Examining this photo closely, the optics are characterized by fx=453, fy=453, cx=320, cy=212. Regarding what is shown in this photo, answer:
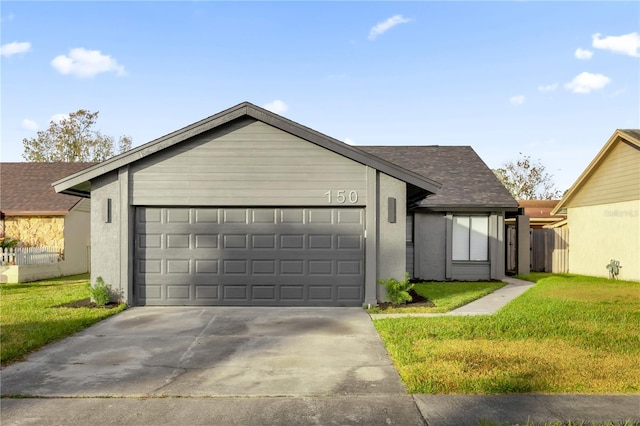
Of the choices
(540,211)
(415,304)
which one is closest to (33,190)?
(415,304)

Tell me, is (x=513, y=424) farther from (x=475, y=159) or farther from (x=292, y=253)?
(x=475, y=159)

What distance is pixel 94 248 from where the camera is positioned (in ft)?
38.4

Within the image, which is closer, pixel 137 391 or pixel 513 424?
pixel 513 424

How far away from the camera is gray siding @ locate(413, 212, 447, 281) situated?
1777 centimetres

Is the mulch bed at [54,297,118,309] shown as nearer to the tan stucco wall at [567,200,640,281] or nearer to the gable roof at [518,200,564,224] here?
the tan stucco wall at [567,200,640,281]

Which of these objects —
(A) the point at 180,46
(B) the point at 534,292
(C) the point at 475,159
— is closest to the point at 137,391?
(B) the point at 534,292

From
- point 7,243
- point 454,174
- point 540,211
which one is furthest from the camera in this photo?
point 540,211

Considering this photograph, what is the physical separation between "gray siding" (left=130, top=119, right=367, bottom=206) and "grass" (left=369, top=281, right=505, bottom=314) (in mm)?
3182

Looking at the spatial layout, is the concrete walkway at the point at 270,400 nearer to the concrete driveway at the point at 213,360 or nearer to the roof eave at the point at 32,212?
the concrete driveway at the point at 213,360

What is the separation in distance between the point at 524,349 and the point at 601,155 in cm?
1555

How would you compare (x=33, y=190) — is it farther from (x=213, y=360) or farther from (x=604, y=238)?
(x=604, y=238)

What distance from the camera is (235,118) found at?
453 inches

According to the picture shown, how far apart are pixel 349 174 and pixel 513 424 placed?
309 inches

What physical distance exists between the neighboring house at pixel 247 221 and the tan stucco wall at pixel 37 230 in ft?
33.5
